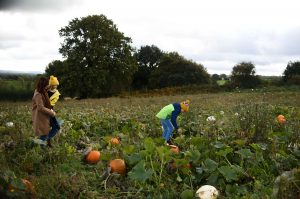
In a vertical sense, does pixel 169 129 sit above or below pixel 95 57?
below

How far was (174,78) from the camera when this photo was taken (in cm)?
5059

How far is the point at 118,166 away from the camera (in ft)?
16.7

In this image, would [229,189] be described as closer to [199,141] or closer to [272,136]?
[199,141]

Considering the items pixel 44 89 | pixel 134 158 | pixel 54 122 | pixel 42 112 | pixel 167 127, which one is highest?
pixel 44 89

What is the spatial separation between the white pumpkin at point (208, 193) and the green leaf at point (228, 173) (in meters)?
0.37

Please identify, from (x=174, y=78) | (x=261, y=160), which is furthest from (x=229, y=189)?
(x=174, y=78)

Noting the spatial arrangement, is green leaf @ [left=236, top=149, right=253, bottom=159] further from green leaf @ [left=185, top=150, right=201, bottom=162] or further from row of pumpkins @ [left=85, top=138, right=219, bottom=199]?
row of pumpkins @ [left=85, top=138, right=219, bottom=199]

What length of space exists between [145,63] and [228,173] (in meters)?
51.3

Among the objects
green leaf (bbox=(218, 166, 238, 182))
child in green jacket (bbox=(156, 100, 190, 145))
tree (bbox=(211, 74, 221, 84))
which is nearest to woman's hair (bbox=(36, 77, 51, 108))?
child in green jacket (bbox=(156, 100, 190, 145))

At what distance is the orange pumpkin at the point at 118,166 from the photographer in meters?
5.07

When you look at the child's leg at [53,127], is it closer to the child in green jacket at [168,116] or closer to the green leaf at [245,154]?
the child in green jacket at [168,116]

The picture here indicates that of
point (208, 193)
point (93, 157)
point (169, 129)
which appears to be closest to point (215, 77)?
point (169, 129)

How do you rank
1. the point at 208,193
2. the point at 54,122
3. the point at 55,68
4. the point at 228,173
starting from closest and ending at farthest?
the point at 208,193 → the point at 228,173 → the point at 54,122 → the point at 55,68

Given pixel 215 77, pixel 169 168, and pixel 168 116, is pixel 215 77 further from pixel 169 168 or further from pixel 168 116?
pixel 169 168
